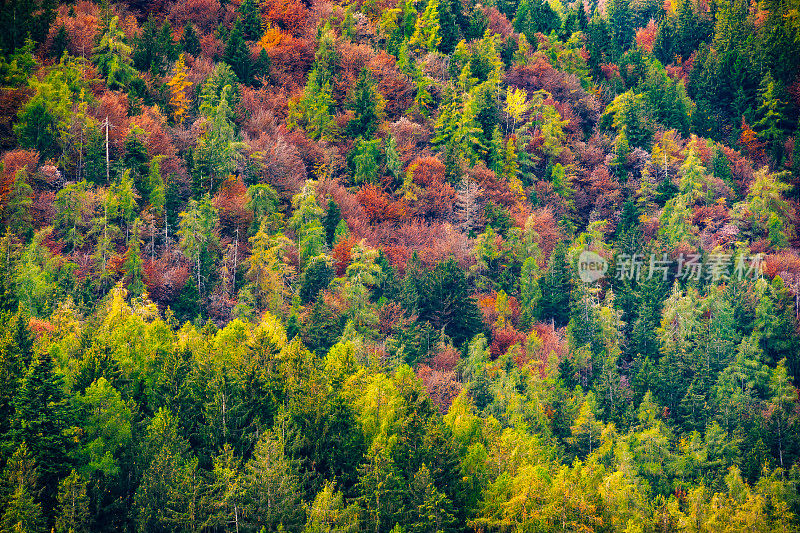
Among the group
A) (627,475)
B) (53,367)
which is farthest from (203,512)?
(627,475)

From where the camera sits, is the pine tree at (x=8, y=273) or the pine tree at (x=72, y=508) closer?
the pine tree at (x=72, y=508)

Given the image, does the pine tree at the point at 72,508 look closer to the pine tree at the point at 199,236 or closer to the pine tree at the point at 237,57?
the pine tree at the point at 199,236

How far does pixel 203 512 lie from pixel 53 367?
27.8 feet

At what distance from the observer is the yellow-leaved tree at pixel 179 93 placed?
64.2 metres

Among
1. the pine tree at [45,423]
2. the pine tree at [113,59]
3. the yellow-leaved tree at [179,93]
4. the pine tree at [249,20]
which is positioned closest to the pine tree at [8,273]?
the pine tree at [45,423]

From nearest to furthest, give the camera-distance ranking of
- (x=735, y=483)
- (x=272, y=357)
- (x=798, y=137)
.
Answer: (x=272, y=357), (x=735, y=483), (x=798, y=137)

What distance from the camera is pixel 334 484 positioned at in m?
36.5

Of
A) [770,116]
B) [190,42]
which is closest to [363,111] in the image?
[190,42]

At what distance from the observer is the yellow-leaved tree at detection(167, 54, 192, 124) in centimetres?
6425

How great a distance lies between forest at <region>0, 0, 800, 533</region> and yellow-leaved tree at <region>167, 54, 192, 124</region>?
0.29 m

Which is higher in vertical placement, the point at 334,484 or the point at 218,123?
the point at 218,123

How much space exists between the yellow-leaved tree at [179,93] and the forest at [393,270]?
0.29 metres

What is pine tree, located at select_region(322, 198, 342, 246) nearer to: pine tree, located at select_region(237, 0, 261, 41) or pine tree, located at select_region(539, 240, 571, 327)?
pine tree, located at select_region(539, 240, 571, 327)

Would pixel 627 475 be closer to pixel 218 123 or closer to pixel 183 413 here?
pixel 183 413
